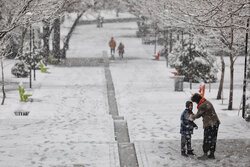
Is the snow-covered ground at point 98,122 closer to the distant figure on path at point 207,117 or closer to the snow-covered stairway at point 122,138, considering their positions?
the snow-covered stairway at point 122,138

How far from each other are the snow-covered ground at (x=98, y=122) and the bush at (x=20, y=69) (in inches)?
20.6

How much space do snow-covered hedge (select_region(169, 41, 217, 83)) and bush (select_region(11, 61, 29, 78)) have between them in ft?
25.3

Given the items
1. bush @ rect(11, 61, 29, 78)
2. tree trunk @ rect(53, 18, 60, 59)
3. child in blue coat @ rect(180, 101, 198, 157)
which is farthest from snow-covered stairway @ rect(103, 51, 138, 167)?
tree trunk @ rect(53, 18, 60, 59)

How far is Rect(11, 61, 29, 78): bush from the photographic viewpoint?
23500mm

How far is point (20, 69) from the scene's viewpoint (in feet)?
77.4

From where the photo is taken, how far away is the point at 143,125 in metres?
14.1

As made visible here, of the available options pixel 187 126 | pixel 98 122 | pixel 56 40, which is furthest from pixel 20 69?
pixel 187 126

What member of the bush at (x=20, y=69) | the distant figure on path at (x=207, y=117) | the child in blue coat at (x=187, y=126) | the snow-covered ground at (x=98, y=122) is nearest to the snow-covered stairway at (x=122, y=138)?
the snow-covered ground at (x=98, y=122)

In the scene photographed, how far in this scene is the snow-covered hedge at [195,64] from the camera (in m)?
22.6

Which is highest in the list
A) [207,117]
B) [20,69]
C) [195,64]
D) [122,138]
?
[207,117]

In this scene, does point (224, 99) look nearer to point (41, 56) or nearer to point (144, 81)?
point (144, 81)

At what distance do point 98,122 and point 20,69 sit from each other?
10.3m

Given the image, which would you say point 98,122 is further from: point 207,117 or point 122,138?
point 207,117

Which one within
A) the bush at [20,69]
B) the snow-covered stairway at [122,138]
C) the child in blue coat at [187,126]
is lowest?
the snow-covered stairway at [122,138]
